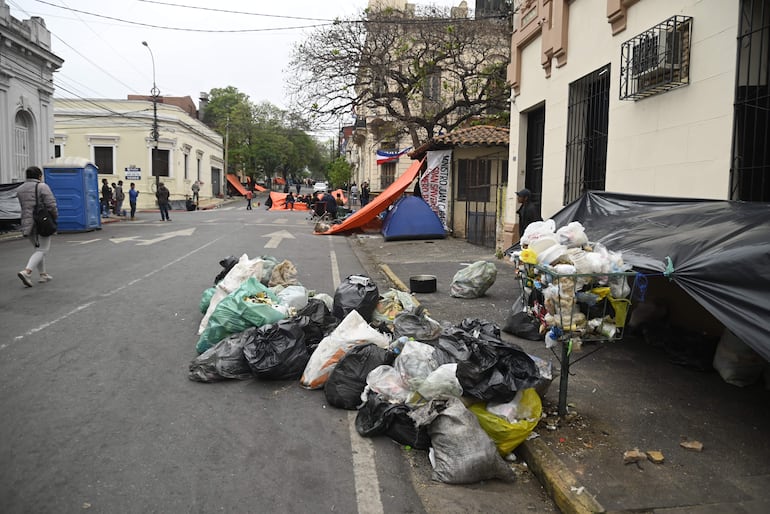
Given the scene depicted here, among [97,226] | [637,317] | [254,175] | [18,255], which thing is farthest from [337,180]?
[637,317]

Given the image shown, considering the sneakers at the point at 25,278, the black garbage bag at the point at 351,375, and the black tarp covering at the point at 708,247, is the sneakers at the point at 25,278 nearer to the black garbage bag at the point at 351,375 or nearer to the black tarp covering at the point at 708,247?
the black garbage bag at the point at 351,375

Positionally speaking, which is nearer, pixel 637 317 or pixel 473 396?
pixel 473 396

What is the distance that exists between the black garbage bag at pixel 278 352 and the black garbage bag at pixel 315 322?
0.53 ft

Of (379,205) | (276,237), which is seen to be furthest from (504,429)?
(379,205)

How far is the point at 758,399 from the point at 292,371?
3.86m

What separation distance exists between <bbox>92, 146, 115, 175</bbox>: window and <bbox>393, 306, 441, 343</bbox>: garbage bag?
38.6 metres

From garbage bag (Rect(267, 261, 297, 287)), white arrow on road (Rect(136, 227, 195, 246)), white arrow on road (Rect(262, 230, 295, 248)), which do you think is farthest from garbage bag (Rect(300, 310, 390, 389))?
white arrow on road (Rect(136, 227, 195, 246))

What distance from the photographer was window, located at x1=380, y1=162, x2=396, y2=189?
3679 cm

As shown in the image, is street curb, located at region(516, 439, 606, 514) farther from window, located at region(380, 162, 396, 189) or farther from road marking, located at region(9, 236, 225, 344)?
window, located at region(380, 162, 396, 189)

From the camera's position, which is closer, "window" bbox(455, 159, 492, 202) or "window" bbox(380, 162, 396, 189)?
"window" bbox(455, 159, 492, 202)

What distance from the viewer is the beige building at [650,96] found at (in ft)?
18.5

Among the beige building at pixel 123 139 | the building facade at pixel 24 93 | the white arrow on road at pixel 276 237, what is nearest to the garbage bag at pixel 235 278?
the white arrow on road at pixel 276 237

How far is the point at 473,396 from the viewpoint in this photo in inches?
154

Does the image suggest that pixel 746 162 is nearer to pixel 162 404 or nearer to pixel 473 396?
pixel 473 396
